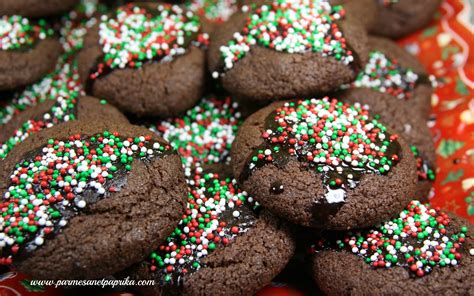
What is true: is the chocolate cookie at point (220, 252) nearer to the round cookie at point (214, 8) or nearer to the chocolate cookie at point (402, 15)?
the round cookie at point (214, 8)

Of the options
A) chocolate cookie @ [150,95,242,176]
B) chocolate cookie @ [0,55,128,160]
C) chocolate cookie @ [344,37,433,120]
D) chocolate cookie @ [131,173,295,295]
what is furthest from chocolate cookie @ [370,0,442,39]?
chocolate cookie @ [0,55,128,160]

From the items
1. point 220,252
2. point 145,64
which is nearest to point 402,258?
point 220,252

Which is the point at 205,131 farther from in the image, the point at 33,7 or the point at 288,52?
the point at 33,7

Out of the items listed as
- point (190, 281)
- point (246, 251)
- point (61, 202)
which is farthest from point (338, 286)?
point (61, 202)

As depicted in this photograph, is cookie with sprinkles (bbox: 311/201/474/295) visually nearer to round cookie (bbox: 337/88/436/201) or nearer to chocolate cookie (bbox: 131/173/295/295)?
chocolate cookie (bbox: 131/173/295/295)

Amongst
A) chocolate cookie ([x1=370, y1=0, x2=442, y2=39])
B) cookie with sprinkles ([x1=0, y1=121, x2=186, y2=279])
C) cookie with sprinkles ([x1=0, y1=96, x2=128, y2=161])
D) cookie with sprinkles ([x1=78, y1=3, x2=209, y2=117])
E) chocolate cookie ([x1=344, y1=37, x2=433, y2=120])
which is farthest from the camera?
chocolate cookie ([x1=370, y1=0, x2=442, y2=39])

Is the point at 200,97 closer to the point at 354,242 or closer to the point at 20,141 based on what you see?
the point at 20,141
